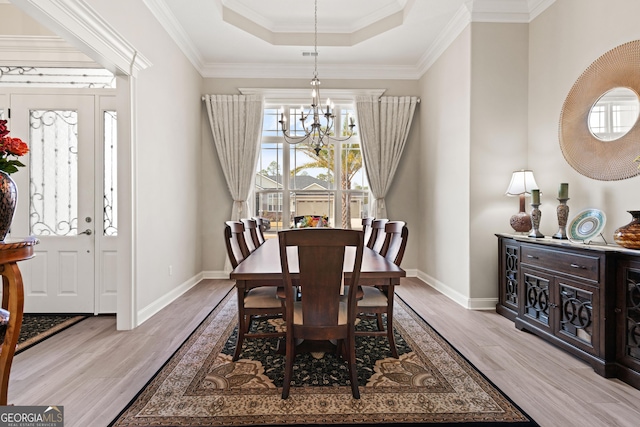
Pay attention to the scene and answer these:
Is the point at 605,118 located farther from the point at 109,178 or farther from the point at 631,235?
the point at 109,178

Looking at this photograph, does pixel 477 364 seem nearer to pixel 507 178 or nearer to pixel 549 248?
pixel 549 248

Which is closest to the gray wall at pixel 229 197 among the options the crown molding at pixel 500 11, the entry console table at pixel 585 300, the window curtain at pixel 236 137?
the window curtain at pixel 236 137

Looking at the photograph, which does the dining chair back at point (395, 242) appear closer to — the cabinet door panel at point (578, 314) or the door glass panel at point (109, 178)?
the cabinet door panel at point (578, 314)

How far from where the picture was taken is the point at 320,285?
1853mm

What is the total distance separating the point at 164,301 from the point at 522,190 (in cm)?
405

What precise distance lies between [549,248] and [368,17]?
355 centimetres

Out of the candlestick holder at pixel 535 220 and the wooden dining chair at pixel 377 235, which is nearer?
the candlestick holder at pixel 535 220

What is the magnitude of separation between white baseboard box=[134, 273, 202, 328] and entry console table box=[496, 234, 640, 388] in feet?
11.7

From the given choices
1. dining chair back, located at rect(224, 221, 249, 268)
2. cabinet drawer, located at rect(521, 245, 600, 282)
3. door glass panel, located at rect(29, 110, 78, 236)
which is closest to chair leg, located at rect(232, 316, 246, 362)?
dining chair back, located at rect(224, 221, 249, 268)

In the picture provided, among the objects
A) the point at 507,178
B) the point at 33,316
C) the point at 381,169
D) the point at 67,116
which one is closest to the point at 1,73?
the point at 67,116

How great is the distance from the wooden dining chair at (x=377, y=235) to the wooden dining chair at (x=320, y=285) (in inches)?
57.3

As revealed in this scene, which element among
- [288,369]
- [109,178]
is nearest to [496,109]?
[288,369]

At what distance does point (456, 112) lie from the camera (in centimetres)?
401

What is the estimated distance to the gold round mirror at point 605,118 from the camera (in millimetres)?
2484
